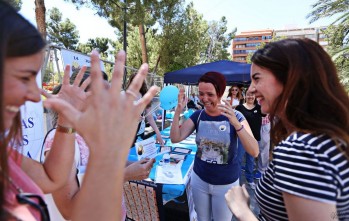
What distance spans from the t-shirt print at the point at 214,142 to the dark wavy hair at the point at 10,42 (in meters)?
1.86

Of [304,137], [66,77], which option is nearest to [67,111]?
[66,77]

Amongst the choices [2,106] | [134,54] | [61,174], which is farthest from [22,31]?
[134,54]

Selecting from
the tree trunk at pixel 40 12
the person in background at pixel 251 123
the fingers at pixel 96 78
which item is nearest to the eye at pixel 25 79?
the fingers at pixel 96 78

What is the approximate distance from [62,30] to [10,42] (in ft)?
101

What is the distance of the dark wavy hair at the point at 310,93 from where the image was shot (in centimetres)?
91

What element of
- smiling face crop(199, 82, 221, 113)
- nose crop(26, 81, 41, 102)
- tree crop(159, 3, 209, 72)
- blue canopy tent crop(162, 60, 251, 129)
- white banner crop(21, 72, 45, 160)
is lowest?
white banner crop(21, 72, 45, 160)

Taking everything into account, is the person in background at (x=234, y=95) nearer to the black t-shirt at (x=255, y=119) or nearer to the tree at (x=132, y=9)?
the black t-shirt at (x=255, y=119)

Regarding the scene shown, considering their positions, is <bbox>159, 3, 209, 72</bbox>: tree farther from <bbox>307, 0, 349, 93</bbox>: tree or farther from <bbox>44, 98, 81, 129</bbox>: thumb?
<bbox>44, 98, 81, 129</bbox>: thumb

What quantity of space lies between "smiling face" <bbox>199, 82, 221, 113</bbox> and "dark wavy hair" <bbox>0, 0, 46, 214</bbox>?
1.81 meters

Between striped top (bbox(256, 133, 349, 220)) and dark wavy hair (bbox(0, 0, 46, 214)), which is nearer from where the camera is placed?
dark wavy hair (bbox(0, 0, 46, 214))

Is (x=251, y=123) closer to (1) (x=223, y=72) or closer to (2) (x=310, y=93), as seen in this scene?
(1) (x=223, y=72)

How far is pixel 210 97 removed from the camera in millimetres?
2320

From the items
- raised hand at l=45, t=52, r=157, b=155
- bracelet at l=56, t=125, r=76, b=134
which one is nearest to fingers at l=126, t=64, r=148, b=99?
raised hand at l=45, t=52, r=157, b=155

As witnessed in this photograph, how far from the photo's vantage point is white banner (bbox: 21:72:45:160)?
2.29 metres
